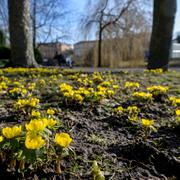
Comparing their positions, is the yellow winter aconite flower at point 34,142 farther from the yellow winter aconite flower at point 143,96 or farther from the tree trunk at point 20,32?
the tree trunk at point 20,32

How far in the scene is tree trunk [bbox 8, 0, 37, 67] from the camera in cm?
724

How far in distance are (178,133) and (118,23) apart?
68.7 ft

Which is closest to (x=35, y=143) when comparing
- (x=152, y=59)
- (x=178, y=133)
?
(x=178, y=133)

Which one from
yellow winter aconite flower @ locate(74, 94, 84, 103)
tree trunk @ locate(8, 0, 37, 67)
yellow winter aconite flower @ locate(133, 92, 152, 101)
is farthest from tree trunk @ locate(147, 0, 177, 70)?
yellow winter aconite flower @ locate(74, 94, 84, 103)

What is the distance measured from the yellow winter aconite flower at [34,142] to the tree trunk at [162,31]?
731cm

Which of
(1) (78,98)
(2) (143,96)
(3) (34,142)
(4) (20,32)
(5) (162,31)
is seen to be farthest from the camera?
(5) (162,31)

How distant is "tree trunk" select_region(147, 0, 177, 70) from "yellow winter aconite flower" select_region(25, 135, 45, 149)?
7.31 metres


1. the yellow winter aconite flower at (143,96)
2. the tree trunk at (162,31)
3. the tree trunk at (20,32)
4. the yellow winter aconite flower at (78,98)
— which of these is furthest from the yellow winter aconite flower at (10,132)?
the tree trunk at (162,31)

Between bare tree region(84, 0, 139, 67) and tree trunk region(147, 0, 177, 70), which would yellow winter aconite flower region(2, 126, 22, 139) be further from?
bare tree region(84, 0, 139, 67)

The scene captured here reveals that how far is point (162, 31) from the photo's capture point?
7.82 meters

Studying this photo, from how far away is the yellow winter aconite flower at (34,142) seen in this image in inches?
41.0

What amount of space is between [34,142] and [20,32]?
6685 millimetres

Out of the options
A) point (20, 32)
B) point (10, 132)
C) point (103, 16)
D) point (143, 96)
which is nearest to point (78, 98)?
point (143, 96)

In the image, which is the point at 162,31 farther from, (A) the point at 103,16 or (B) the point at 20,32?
(A) the point at 103,16
